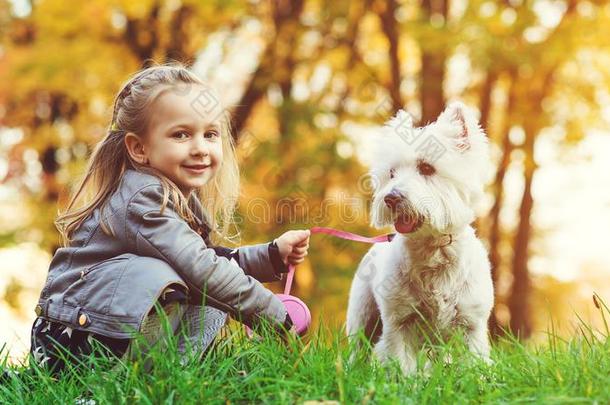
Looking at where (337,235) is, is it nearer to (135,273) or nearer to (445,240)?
(445,240)

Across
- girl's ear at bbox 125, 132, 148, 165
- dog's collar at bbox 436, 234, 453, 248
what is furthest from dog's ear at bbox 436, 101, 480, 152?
girl's ear at bbox 125, 132, 148, 165

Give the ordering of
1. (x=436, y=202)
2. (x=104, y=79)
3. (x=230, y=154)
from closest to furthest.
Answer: (x=436, y=202) → (x=230, y=154) → (x=104, y=79)

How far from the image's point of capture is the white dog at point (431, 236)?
3.33 m

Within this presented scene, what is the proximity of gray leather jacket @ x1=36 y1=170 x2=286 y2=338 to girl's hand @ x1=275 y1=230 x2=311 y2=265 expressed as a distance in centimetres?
36

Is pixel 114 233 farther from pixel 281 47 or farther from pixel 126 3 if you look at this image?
pixel 281 47

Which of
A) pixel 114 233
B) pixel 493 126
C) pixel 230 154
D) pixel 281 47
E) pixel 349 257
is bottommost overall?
pixel 349 257

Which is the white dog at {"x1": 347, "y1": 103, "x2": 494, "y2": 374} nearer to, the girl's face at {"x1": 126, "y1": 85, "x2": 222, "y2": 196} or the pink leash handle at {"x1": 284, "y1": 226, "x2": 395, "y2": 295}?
the pink leash handle at {"x1": 284, "y1": 226, "x2": 395, "y2": 295}

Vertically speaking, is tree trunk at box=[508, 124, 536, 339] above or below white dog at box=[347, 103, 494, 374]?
below

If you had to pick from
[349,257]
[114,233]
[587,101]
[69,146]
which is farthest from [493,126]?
[114,233]

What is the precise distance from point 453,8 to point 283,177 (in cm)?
325

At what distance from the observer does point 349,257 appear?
991 cm

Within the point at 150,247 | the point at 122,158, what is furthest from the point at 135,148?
the point at 150,247

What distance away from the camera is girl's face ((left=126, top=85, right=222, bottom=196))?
10.2 feet

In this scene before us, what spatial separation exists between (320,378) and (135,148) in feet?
4.63
